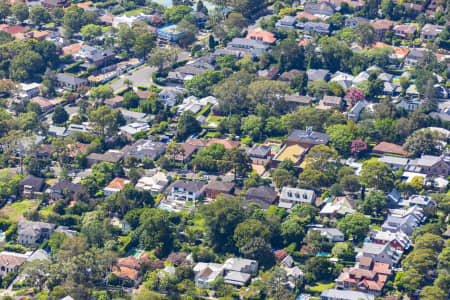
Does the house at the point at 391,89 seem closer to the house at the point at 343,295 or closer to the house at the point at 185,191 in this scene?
the house at the point at 185,191

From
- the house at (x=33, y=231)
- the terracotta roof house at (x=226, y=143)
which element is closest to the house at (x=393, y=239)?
the terracotta roof house at (x=226, y=143)

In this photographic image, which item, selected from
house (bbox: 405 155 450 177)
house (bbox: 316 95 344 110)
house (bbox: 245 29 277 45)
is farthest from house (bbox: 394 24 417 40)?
house (bbox: 405 155 450 177)

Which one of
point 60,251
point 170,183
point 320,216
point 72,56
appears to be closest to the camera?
point 60,251

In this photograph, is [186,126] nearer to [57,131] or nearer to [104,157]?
[104,157]

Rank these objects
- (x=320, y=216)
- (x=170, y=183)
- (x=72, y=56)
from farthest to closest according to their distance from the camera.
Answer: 1. (x=72, y=56)
2. (x=170, y=183)
3. (x=320, y=216)

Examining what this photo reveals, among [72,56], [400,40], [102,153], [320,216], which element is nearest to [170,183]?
[102,153]

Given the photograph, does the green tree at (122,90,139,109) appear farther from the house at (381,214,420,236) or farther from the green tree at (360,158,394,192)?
the house at (381,214,420,236)

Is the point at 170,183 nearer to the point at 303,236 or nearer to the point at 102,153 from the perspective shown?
the point at 102,153
